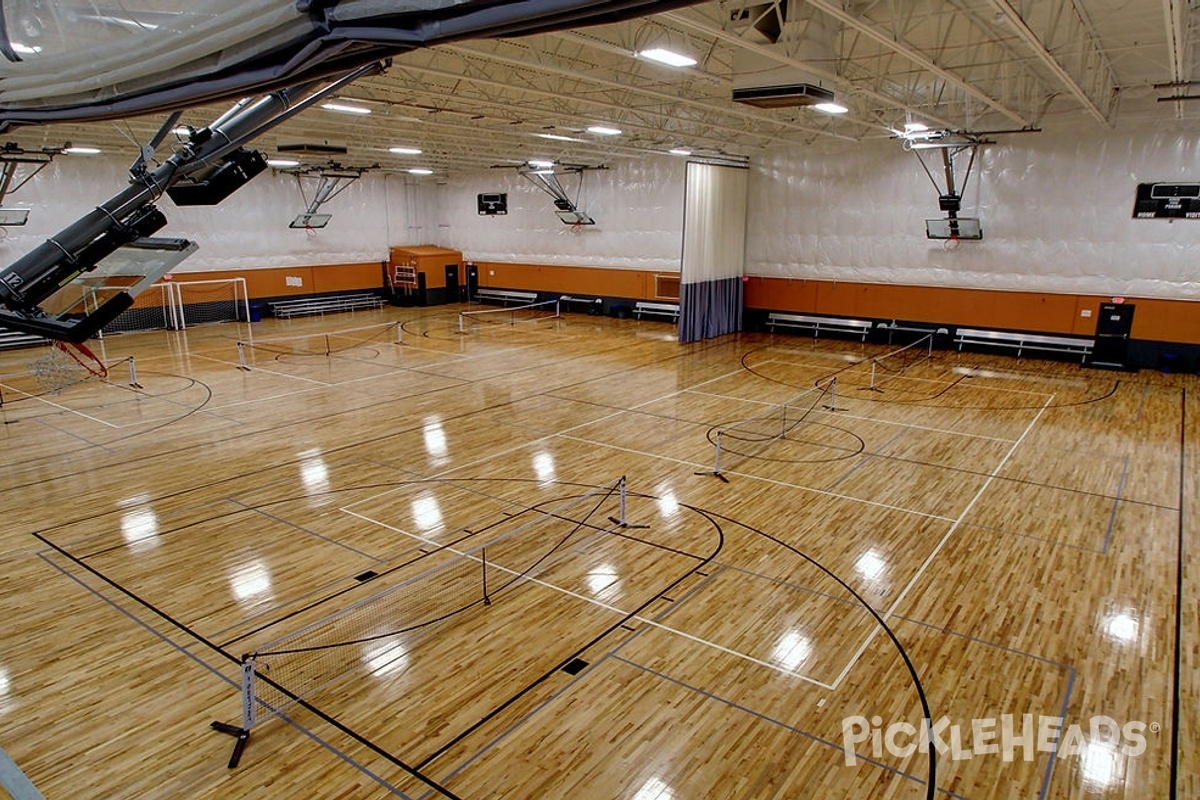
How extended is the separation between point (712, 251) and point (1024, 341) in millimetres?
8118

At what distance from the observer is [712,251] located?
2000cm

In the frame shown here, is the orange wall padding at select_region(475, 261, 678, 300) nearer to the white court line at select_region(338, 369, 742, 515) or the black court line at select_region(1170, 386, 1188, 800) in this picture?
the white court line at select_region(338, 369, 742, 515)

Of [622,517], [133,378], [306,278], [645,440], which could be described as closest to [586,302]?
A: [306,278]

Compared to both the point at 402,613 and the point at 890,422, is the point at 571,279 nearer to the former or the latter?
the point at 890,422

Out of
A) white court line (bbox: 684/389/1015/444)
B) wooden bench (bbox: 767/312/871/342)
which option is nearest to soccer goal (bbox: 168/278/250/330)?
wooden bench (bbox: 767/312/871/342)

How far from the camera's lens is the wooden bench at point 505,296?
2756 cm

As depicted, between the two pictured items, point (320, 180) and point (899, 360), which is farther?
point (320, 180)

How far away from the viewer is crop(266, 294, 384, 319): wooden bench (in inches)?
1000

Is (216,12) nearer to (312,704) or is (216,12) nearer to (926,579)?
(312,704)

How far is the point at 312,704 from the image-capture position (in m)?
5.27

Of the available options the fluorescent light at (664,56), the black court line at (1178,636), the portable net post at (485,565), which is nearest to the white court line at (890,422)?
the black court line at (1178,636)

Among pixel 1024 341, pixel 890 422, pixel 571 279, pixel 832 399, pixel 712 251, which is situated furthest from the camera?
pixel 571 279

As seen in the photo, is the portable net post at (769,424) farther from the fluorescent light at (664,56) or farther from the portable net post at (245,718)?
the portable net post at (245,718)

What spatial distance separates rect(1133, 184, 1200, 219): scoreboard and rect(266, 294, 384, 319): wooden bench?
77.9ft
